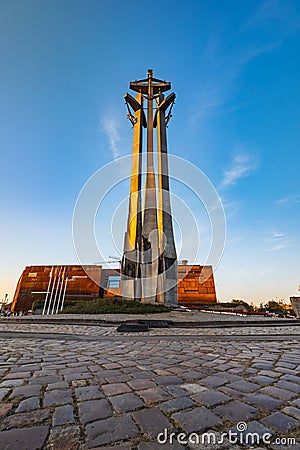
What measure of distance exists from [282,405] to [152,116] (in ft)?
109

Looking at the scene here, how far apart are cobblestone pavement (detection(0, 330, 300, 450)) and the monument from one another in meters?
19.8

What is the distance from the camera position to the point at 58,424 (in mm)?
1523

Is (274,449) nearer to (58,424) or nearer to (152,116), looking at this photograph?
(58,424)

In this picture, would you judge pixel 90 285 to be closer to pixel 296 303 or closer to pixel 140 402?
pixel 296 303

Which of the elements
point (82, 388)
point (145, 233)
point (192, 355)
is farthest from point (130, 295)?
point (82, 388)

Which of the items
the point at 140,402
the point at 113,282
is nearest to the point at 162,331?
the point at 140,402

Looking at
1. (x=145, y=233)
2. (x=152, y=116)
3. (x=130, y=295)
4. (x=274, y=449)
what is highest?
(x=152, y=116)

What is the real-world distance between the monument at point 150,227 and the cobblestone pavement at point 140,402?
19770 mm

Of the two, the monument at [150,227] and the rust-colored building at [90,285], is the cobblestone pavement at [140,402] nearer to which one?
the monument at [150,227]

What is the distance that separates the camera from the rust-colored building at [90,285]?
42.6 meters

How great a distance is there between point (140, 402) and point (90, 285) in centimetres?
4382

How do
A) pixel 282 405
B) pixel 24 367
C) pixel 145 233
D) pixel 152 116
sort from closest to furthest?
pixel 282 405, pixel 24 367, pixel 145 233, pixel 152 116

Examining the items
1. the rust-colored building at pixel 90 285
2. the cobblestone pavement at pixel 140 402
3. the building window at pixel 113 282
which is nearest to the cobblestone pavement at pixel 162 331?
the cobblestone pavement at pixel 140 402

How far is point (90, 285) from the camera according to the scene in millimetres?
43438
